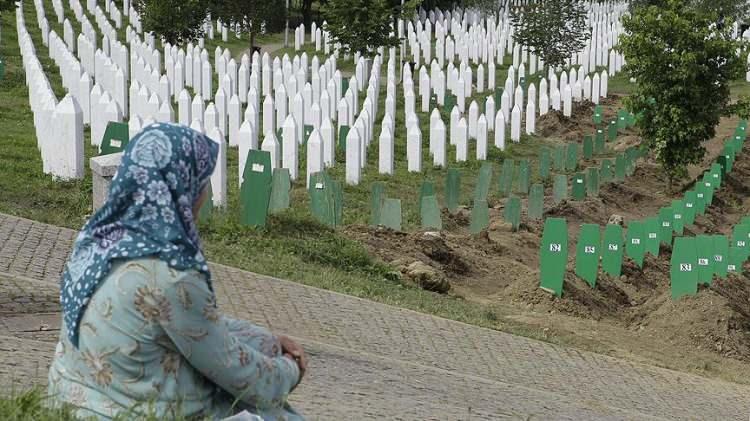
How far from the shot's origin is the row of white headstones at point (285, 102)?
20.7 meters

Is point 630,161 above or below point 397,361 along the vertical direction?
below

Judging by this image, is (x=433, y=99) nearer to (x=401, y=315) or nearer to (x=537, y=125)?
(x=537, y=125)

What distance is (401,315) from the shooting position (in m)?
12.8

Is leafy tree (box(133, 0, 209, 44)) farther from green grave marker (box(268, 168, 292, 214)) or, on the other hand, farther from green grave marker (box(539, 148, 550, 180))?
green grave marker (box(268, 168, 292, 214))

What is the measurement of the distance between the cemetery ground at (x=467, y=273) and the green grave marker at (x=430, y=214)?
0.51ft

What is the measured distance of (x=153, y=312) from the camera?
4.77m

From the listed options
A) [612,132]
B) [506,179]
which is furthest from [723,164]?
[506,179]

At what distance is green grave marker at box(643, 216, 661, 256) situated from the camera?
1862 centimetres

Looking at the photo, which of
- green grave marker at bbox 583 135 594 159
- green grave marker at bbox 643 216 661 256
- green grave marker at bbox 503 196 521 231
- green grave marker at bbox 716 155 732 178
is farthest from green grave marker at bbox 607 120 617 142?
green grave marker at bbox 643 216 661 256

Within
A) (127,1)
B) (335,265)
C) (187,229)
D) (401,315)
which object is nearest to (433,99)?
(127,1)

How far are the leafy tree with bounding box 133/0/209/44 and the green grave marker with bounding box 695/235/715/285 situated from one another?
77.9 ft

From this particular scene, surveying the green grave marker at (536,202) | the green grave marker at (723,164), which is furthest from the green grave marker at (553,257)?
the green grave marker at (723,164)

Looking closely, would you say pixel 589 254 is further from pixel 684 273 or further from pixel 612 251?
pixel 684 273

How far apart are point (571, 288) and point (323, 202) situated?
10.3 ft
